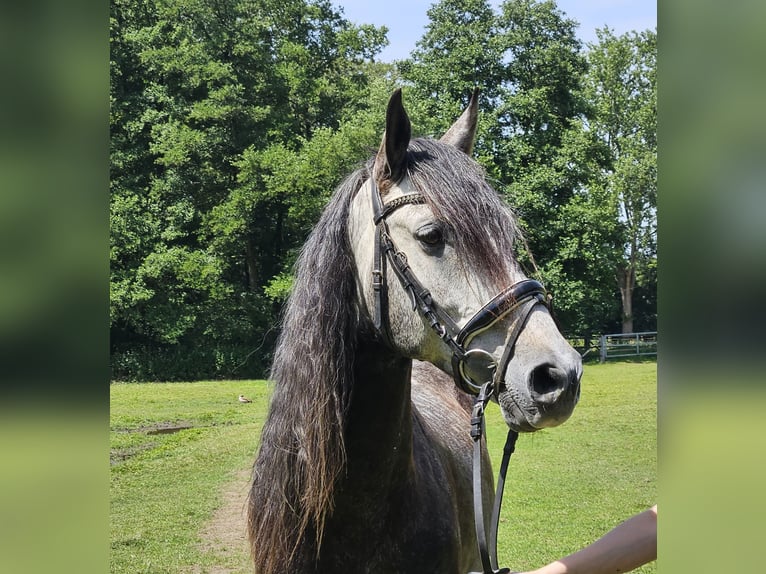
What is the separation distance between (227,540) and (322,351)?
5.08 m

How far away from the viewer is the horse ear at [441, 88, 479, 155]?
2633 mm

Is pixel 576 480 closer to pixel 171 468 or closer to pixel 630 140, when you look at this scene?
pixel 171 468

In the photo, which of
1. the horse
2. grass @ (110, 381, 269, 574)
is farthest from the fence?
the horse

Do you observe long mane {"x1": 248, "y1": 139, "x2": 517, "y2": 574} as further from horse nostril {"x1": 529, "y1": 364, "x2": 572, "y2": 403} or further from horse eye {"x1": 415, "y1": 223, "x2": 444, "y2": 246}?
horse nostril {"x1": 529, "y1": 364, "x2": 572, "y2": 403}

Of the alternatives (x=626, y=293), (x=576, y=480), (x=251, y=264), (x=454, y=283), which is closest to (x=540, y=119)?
(x=626, y=293)

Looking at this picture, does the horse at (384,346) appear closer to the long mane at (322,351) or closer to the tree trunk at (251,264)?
the long mane at (322,351)

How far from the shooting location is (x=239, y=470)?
360 inches

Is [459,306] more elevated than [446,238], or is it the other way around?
[446,238]

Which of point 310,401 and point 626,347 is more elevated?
point 310,401

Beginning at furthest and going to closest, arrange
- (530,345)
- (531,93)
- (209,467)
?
(531,93) → (209,467) → (530,345)
